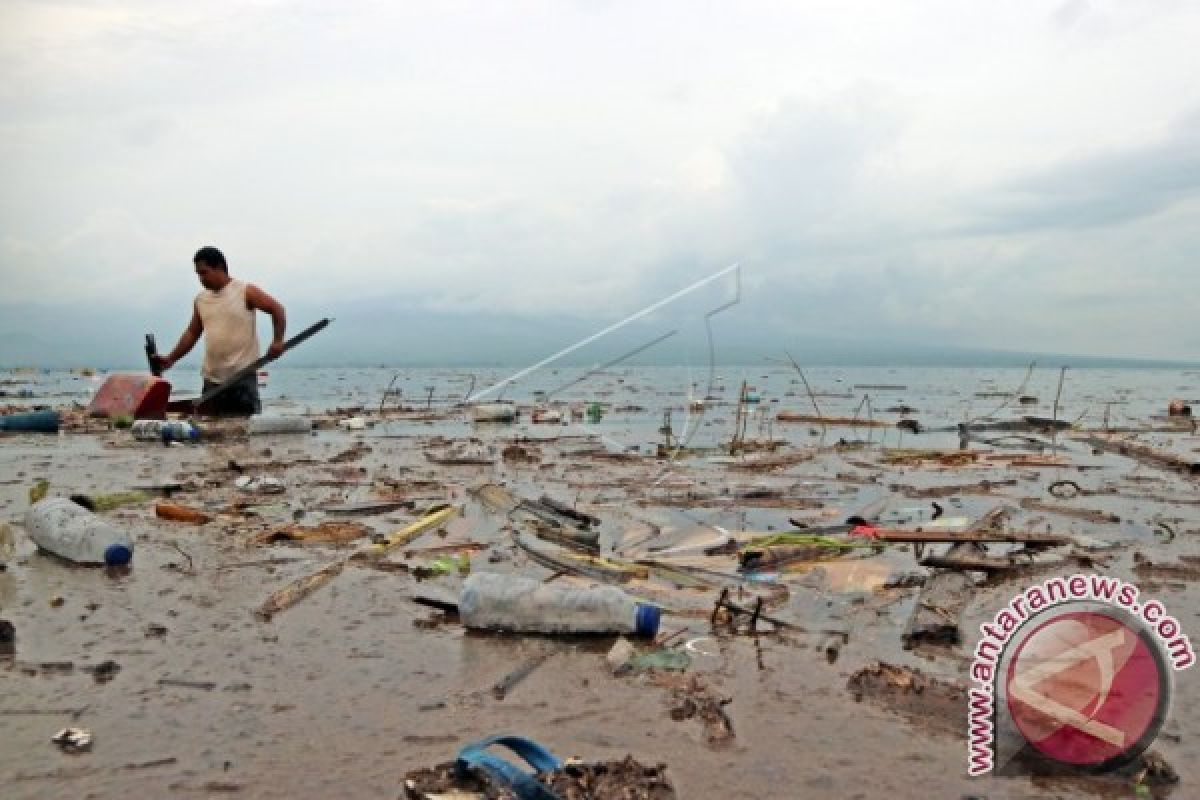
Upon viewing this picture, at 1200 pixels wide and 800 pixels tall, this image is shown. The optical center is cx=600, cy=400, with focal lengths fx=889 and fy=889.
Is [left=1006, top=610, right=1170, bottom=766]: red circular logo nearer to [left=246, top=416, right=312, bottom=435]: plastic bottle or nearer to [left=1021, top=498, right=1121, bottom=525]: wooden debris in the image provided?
[left=1021, top=498, right=1121, bottom=525]: wooden debris

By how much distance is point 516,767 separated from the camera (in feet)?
9.85

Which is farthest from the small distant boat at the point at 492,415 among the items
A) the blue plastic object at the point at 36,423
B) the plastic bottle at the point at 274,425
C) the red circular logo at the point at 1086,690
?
the red circular logo at the point at 1086,690

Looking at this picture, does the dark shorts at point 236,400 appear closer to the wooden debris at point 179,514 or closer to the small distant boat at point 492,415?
the small distant boat at point 492,415

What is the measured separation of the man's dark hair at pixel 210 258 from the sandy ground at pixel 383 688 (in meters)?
7.69

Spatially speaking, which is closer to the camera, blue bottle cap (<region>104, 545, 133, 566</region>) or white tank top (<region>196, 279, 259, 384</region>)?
blue bottle cap (<region>104, 545, 133, 566</region>)

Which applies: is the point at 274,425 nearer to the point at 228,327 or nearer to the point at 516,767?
the point at 228,327

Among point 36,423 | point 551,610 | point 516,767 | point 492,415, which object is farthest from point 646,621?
point 492,415

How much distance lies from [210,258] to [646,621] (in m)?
11.7

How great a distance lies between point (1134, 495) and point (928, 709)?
828cm

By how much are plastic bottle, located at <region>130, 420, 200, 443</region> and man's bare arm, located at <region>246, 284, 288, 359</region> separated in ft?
5.77

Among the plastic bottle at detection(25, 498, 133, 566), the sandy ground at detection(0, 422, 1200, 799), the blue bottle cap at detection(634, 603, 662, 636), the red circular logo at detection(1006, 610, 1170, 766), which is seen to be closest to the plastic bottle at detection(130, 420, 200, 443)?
the sandy ground at detection(0, 422, 1200, 799)

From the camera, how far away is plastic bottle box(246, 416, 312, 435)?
600 inches

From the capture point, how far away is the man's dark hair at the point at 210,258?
13896 millimetres

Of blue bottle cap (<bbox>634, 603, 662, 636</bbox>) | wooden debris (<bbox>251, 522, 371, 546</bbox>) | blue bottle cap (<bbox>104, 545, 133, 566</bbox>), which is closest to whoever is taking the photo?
blue bottle cap (<bbox>634, 603, 662, 636</bbox>)
